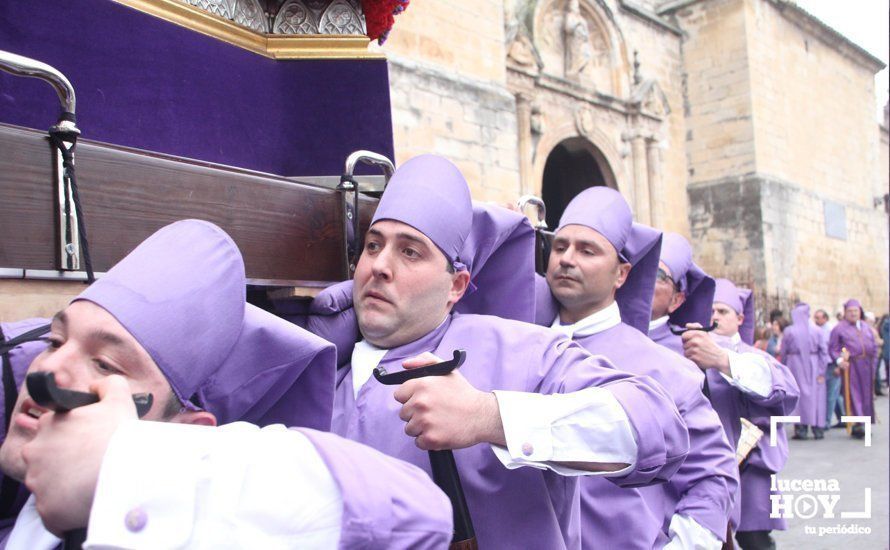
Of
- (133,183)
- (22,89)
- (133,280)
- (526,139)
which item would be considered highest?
(526,139)

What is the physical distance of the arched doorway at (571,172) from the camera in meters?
14.5

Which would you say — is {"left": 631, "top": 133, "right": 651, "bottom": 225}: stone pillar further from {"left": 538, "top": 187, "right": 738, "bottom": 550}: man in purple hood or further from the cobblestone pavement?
{"left": 538, "top": 187, "right": 738, "bottom": 550}: man in purple hood

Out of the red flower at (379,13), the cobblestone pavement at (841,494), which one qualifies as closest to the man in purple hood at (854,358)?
the cobblestone pavement at (841,494)

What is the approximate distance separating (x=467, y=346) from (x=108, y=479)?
121 cm

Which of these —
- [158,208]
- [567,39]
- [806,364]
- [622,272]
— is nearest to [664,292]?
[622,272]

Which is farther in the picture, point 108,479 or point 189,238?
point 189,238

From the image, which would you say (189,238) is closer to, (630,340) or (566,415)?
(566,415)

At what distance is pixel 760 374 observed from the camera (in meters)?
4.22

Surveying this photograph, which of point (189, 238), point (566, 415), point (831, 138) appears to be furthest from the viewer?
point (831, 138)

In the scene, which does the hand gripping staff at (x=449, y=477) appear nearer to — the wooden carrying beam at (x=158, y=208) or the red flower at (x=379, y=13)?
the wooden carrying beam at (x=158, y=208)

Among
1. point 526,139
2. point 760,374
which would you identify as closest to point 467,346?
point 760,374

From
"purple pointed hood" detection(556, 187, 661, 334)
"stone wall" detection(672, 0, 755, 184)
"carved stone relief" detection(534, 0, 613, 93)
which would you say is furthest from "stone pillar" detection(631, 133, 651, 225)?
"purple pointed hood" detection(556, 187, 661, 334)

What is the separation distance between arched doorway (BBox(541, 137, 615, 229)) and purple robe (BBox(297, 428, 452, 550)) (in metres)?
13.3

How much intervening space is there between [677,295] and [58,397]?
3710mm
